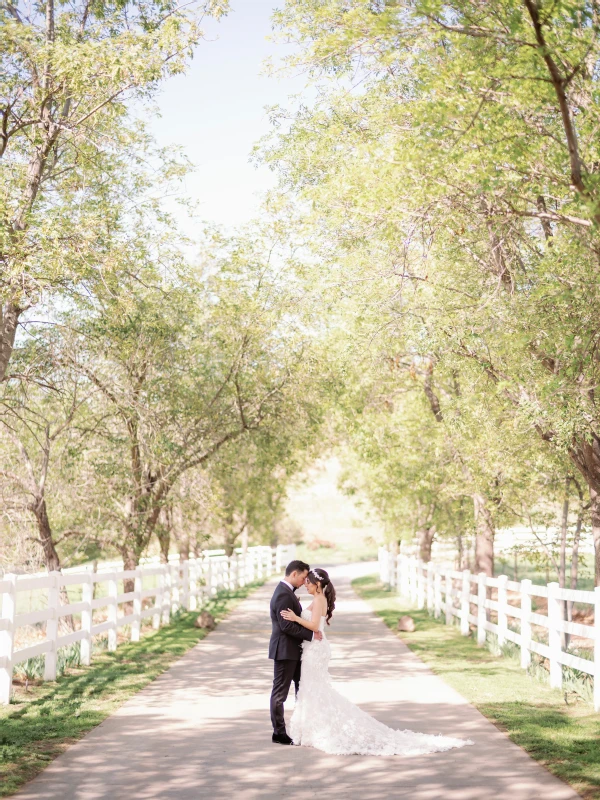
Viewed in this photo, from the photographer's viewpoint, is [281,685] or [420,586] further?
[420,586]

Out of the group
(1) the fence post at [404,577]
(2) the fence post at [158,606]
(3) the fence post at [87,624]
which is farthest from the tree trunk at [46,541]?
(1) the fence post at [404,577]

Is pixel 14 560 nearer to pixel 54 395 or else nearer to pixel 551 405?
pixel 54 395

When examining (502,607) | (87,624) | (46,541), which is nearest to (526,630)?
(502,607)

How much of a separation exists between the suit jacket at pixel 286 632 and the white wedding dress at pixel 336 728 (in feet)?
0.34

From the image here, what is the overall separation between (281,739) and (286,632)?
3.13ft

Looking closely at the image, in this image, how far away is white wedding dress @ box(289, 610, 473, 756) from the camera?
820 cm

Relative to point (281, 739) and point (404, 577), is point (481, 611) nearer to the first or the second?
point (281, 739)

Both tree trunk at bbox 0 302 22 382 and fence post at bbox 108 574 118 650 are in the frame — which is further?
fence post at bbox 108 574 118 650

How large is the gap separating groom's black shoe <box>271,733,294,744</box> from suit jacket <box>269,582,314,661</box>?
706mm

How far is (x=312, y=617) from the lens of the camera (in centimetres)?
923

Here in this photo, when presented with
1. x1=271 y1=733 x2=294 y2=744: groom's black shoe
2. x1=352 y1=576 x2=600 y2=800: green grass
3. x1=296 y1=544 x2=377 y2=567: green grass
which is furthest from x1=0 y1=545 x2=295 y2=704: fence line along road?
x1=296 y1=544 x2=377 y2=567: green grass

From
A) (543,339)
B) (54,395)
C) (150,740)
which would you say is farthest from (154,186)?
(150,740)

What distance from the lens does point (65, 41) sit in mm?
12719

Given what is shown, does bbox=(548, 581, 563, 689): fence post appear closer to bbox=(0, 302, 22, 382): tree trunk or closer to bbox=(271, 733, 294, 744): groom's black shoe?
bbox=(271, 733, 294, 744): groom's black shoe
